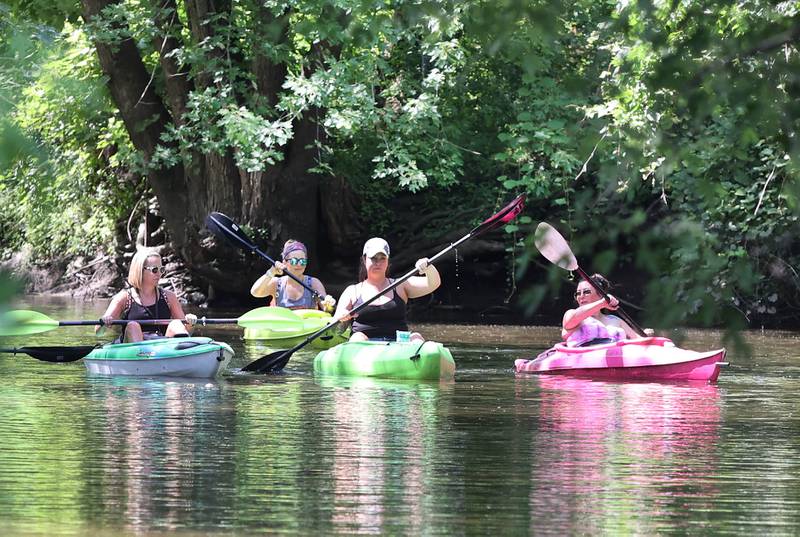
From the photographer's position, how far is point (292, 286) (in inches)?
604

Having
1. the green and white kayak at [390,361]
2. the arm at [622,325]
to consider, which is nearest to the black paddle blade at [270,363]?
the green and white kayak at [390,361]

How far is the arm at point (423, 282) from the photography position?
11.7 meters

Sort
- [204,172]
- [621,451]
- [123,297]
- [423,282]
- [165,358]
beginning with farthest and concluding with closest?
[204,172]
[423,282]
[123,297]
[165,358]
[621,451]

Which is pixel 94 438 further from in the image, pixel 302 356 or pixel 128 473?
pixel 302 356

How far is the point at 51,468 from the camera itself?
20.3 ft

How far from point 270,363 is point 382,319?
1.00 m

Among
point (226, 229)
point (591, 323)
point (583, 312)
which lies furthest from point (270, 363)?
point (226, 229)

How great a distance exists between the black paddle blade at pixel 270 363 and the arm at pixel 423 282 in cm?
112

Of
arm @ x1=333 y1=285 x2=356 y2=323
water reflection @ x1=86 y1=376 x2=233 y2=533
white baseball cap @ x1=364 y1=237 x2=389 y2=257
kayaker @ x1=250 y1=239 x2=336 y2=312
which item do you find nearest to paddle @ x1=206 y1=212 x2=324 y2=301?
kayaker @ x1=250 y1=239 x2=336 y2=312

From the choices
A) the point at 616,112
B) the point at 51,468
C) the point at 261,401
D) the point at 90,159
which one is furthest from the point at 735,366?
the point at 90,159

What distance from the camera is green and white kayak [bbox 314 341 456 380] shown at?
11.1 metres

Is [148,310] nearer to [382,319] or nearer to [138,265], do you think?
[138,265]

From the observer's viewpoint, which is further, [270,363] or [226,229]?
[226,229]

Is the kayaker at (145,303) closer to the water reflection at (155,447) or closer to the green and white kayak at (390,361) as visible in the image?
the water reflection at (155,447)
